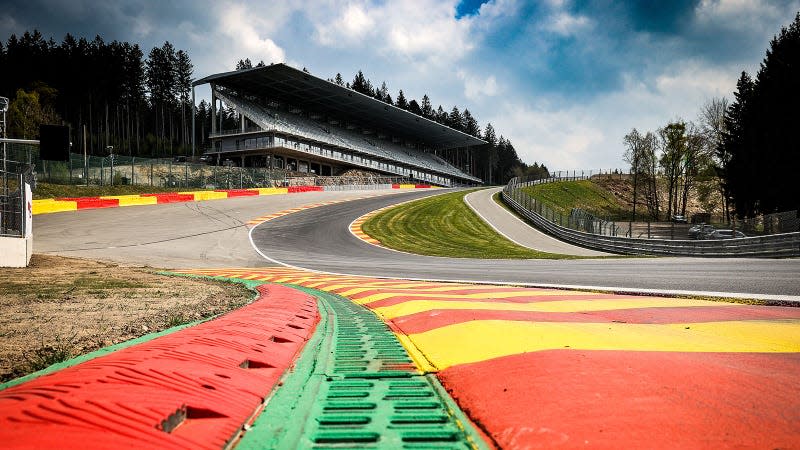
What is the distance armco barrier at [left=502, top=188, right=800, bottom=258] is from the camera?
611 inches

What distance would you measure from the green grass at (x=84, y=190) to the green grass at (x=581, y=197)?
1839 inches

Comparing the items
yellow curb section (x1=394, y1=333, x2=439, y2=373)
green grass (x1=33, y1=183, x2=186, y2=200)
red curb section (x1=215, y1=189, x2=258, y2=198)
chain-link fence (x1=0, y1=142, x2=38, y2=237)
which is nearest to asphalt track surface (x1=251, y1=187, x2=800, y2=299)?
yellow curb section (x1=394, y1=333, x2=439, y2=373)

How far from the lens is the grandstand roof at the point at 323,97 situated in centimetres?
6188

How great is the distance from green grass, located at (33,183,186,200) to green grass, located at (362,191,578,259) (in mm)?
19571

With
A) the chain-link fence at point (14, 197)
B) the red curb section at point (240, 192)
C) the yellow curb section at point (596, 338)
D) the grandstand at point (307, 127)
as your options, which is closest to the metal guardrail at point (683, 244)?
the yellow curb section at point (596, 338)

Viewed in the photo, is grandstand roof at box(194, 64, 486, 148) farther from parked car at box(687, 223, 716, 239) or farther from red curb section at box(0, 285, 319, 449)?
red curb section at box(0, 285, 319, 449)

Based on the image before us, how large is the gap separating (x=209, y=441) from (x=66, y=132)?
14.8m

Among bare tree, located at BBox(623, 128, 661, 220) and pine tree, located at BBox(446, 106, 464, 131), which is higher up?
pine tree, located at BBox(446, 106, 464, 131)

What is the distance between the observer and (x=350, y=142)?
79.4m

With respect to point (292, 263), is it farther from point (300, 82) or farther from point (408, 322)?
point (300, 82)

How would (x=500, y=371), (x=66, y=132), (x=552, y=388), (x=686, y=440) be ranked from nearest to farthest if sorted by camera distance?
(x=686, y=440) → (x=552, y=388) → (x=500, y=371) → (x=66, y=132)

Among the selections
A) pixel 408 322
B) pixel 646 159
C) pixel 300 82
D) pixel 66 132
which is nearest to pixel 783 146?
pixel 646 159

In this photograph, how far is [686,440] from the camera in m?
1.69

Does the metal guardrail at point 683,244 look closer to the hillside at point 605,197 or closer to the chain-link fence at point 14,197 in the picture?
the chain-link fence at point 14,197
